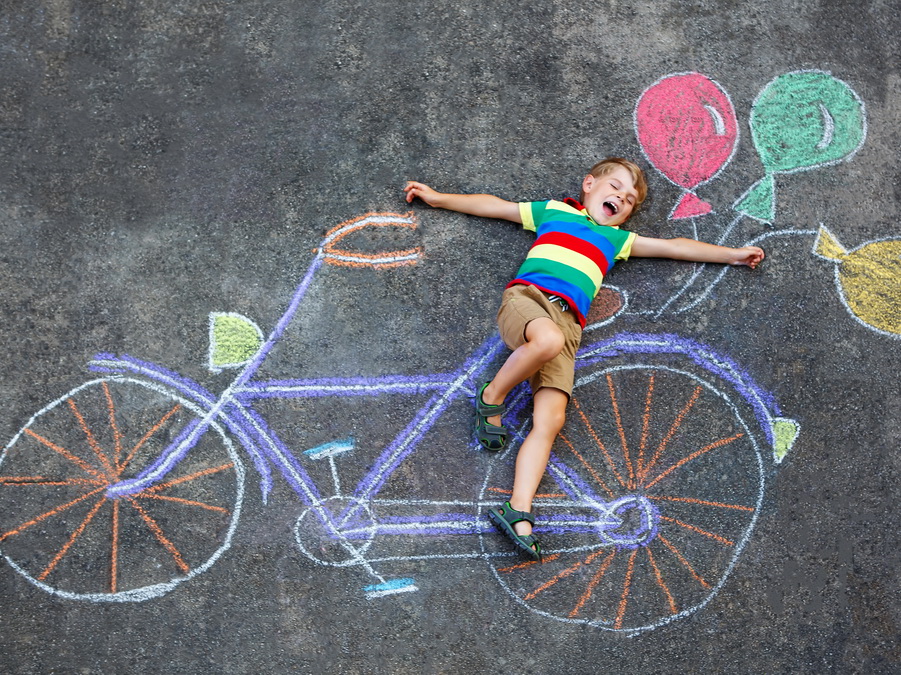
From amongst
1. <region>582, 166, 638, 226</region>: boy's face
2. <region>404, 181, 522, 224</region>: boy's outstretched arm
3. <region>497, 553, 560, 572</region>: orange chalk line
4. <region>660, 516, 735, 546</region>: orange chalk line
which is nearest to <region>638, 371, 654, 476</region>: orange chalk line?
<region>660, 516, 735, 546</region>: orange chalk line

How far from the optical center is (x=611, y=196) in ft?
12.7

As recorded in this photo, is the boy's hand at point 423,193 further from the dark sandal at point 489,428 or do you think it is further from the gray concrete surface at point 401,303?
the dark sandal at point 489,428

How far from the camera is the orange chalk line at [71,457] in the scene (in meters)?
3.66

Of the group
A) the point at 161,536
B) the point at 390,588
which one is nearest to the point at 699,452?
the point at 390,588

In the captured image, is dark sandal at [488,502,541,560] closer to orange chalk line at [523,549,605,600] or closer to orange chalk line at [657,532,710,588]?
orange chalk line at [523,549,605,600]

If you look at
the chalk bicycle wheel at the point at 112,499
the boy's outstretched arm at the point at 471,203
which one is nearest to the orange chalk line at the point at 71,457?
the chalk bicycle wheel at the point at 112,499

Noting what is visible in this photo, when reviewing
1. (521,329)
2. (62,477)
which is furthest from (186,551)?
(521,329)

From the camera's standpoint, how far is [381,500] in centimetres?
371

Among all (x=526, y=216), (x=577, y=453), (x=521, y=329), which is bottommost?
(x=577, y=453)

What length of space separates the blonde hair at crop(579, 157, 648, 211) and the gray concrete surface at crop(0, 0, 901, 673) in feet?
0.49

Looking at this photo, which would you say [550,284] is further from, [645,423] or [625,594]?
[625,594]

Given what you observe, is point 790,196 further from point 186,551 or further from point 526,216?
point 186,551

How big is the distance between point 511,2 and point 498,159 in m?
0.95

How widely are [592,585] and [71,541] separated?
2.55 metres
